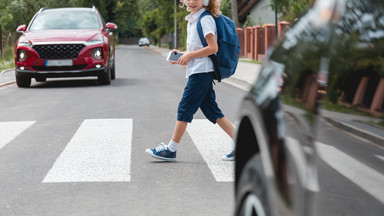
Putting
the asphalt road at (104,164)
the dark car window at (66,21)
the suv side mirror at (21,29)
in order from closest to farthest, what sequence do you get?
the asphalt road at (104,164)
the suv side mirror at (21,29)
the dark car window at (66,21)

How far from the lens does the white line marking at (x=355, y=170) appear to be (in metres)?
1.68

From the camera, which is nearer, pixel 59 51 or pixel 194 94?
pixel 194 94

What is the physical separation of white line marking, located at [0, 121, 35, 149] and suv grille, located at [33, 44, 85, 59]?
5746 millimetres

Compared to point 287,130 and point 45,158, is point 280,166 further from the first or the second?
point 45,158

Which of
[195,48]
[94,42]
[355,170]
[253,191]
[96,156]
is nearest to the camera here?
[355,170]

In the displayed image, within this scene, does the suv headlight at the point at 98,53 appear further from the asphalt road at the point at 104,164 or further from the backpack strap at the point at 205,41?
the backpack strap at the point at 205,41

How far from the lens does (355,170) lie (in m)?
1.75

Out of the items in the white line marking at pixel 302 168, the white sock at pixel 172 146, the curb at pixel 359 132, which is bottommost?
the white sock at pixel 172 146

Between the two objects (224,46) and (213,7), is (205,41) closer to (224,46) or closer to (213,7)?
(224,46)

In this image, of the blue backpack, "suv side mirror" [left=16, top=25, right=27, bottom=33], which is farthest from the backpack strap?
"suv side mirror" [left=16, top=25, right=27, bottom=33]

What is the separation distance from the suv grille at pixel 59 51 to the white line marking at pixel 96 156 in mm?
6159

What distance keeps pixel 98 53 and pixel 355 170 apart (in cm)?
1298

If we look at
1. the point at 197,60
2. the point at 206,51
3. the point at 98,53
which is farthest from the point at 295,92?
the point at 98,53

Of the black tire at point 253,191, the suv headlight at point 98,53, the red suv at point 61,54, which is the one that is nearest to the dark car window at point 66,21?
the red suv at point 61,54
